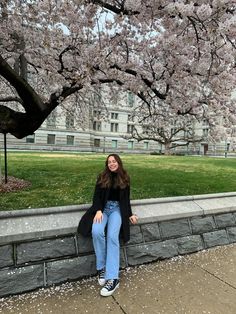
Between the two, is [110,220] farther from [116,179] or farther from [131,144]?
[131,144]

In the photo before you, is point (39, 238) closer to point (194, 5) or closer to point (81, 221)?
point (81, 221)

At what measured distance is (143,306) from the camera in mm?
3914

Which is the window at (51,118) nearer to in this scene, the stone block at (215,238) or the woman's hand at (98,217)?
the stone block at (215,238)

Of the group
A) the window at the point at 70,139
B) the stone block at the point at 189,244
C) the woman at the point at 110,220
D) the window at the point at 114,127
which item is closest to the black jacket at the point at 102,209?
the woman at the point at 110,220

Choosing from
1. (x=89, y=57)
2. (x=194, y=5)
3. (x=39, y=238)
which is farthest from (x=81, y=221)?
(x=89, y=57)

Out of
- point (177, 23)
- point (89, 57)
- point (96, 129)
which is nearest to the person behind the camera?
point (177, 23)

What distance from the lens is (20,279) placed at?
4.16 meters

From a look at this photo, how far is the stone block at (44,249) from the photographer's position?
420 centimetres

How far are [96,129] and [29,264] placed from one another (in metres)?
55.6

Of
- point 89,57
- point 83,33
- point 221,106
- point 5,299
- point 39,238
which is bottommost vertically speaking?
point 5,299

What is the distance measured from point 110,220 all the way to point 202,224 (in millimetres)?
2091

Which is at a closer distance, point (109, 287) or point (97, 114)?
point (109, 287)

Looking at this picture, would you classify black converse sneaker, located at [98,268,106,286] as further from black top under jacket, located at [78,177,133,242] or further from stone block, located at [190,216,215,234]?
stone block, located at [190,216,215,234]

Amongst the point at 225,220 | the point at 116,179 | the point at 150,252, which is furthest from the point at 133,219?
the point at 225,220
